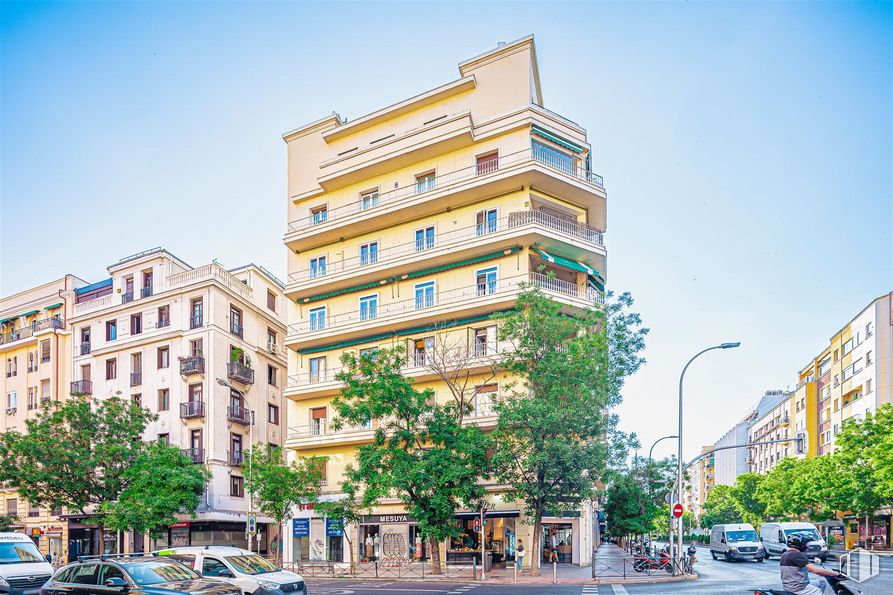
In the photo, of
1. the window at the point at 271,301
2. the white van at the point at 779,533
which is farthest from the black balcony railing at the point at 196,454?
the white van at the point at 779,533

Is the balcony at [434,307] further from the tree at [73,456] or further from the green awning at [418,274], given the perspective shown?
the tree at [73,456]

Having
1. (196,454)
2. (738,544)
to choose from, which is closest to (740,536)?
(738,544)

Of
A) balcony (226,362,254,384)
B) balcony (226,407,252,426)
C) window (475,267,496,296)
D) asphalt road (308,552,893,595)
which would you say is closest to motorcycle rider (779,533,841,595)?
asphalt road (308,552,893,595)

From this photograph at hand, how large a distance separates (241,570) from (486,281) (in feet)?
71.7

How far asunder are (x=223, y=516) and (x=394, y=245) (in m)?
18.0

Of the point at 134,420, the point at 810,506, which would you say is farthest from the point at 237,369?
the point at 810,506

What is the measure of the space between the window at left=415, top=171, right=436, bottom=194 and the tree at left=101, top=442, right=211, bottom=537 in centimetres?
1866

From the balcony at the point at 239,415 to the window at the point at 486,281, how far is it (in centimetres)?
1658

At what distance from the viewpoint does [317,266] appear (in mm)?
43875

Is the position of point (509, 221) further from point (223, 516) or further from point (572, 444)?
point (223, 516)

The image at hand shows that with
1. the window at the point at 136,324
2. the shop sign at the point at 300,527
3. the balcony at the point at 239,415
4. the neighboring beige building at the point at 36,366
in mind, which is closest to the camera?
the shop sign at the point at 300,527

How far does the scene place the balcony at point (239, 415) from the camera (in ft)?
147

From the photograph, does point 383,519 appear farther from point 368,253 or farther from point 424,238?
point 424,238

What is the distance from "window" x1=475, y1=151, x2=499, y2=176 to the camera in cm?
3834
